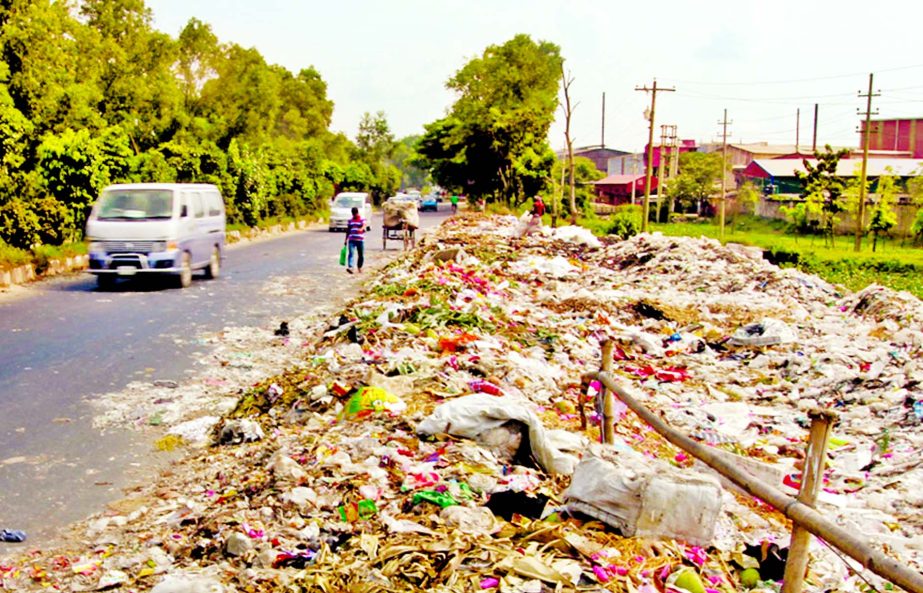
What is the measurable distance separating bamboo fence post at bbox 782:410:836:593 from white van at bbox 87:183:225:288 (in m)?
13.3

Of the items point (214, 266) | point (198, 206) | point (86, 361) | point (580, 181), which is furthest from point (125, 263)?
point (580, 181)

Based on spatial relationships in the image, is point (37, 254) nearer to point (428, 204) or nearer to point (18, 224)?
point (18, 224)

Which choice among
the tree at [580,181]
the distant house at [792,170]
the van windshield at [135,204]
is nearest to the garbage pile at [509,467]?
the van windshield at [135,204]

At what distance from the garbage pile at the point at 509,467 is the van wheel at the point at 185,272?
4.32m

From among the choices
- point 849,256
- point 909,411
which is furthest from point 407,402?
point 849,256

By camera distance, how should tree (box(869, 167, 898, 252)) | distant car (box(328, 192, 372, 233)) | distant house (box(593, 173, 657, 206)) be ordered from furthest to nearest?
1. distant house (box(593, 173, 657, 206))
2. tree (box(869, 167, 898, 252))
3. distant car (box(328, 192, 372, 233))

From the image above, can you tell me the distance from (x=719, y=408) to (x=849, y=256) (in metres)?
24.2

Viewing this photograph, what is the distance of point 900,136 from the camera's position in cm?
6931

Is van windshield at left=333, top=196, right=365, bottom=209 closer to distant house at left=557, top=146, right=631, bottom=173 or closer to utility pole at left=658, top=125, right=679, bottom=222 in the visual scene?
utility pole at left=658, top=125, right=679, bottom=222

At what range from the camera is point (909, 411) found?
772 cm

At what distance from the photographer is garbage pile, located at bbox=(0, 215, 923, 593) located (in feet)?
13.5

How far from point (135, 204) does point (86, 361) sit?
6.33 m

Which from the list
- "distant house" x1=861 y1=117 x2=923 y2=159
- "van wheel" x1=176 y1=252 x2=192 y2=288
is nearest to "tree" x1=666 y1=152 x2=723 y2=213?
"distant house" x1=861 y1=117 x2=923 y2=159

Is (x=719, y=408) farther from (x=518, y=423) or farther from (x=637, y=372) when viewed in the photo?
(x=518, y=423)
